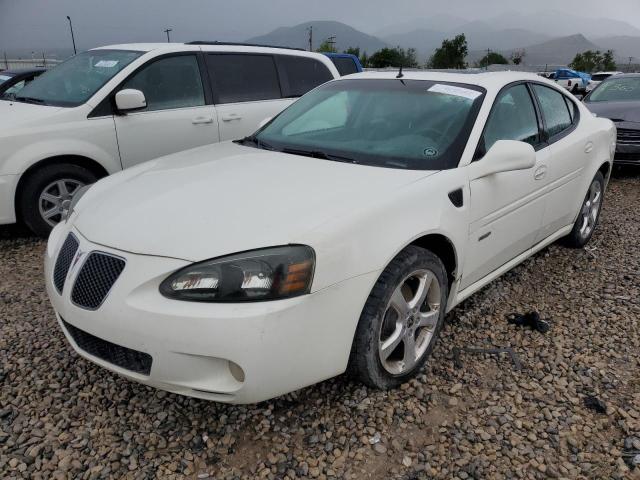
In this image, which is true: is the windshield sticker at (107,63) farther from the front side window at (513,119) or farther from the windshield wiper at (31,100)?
the front side window at (513,119)

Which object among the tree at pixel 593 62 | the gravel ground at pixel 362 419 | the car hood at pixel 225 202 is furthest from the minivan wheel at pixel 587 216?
the tree at pixel 593 62

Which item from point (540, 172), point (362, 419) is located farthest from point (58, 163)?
point (540, 172)

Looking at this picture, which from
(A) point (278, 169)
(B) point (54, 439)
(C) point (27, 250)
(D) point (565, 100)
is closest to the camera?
(B) point (54, 439)

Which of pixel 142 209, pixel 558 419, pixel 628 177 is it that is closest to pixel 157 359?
pixel 142 209

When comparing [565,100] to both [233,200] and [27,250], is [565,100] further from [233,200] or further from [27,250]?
[27,250]

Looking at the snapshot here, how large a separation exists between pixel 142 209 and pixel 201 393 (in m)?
0.85

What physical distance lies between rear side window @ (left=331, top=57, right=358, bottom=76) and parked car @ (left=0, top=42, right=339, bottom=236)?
205 cm

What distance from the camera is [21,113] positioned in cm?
439

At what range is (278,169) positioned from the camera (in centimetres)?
267

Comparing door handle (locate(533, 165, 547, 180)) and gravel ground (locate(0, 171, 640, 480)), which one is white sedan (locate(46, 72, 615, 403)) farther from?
gravel ground (locate(0, 171, 640, 480))

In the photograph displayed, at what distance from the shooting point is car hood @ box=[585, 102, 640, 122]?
7272 millimetres

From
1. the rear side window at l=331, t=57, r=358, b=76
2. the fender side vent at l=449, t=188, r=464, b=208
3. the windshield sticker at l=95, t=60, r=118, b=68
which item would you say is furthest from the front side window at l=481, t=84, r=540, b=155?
the rear side window at l=331, t=57, r=358, b=76

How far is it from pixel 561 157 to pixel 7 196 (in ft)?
14.1

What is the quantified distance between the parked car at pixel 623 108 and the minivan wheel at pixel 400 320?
593 centimetres
